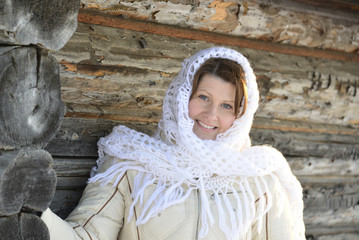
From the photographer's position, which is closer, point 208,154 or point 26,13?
point 26,13

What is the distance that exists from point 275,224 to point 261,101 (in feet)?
3.66

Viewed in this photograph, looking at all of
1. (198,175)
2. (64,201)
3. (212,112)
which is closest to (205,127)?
(212,112)

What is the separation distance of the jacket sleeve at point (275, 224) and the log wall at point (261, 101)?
85cm

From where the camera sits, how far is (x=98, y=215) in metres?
2.68

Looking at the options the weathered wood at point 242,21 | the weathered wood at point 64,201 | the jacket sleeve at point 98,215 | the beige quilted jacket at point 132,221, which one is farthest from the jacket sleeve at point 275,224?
the weathered wood at point 242,21

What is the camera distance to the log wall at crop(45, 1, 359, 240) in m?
3.02

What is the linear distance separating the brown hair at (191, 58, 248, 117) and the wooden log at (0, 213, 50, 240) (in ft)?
3.58

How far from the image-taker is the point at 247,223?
9.04ft

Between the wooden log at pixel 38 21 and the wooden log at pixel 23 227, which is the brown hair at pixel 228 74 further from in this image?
the wooden log at pixel 23 227

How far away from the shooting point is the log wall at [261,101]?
119 inches

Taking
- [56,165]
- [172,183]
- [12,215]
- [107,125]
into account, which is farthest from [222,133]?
[12,215]

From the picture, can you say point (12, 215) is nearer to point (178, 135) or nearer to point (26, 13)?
point (26, 13)

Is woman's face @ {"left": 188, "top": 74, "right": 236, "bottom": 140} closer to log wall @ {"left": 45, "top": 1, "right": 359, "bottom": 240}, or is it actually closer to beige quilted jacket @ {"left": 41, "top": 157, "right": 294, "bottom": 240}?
beige quilted jacket @ {"left": 41, "top": 157, "right": 294, "bottom": 240}

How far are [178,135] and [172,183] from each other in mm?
233
